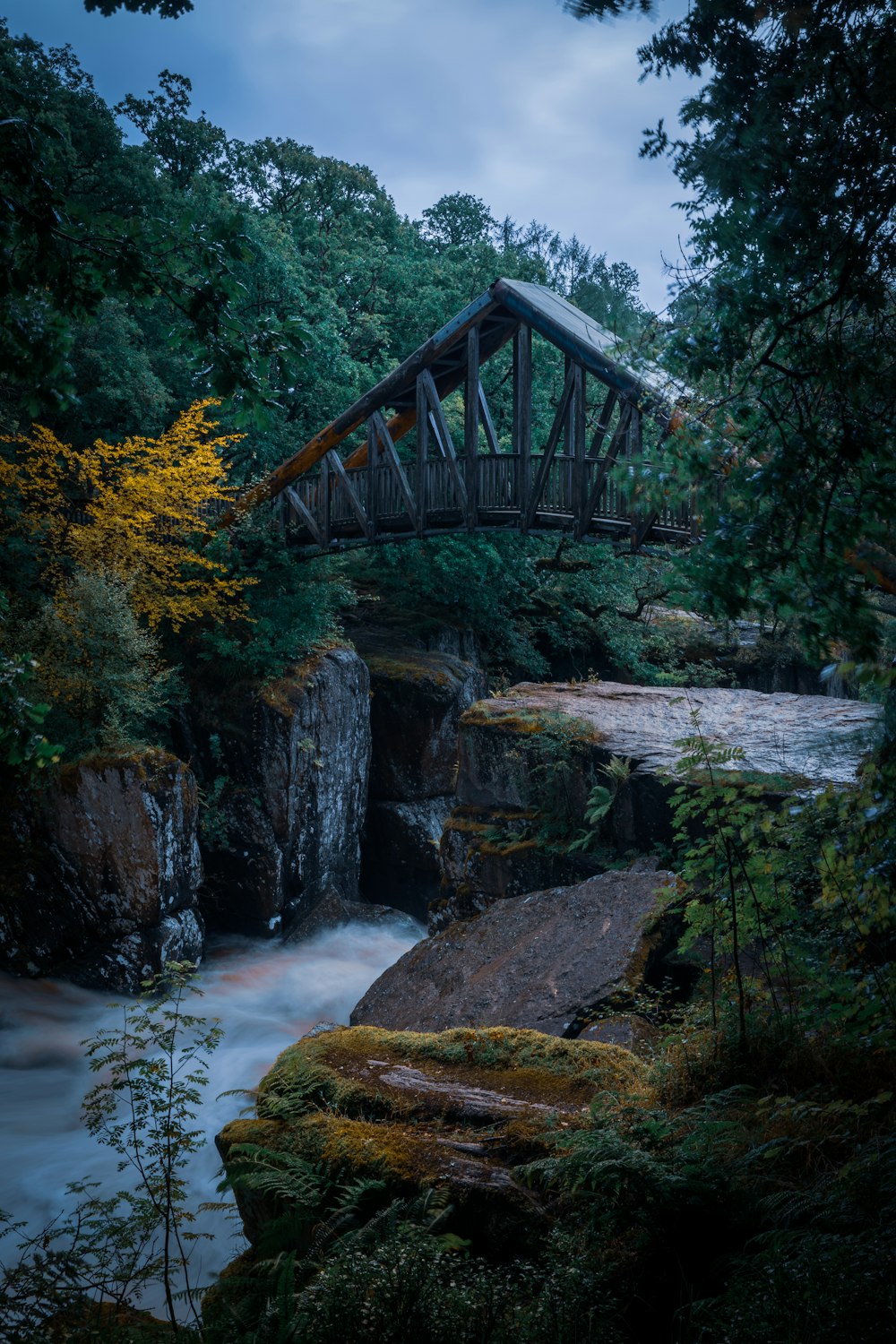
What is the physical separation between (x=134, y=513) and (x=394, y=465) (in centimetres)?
385

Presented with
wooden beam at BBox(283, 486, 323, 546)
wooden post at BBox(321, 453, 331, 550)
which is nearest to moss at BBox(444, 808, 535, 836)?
wooden post at BBox(321, 453, 331, 550)

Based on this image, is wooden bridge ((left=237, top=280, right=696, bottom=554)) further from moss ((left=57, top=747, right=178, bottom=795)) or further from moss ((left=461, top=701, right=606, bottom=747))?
moss ((left=57, top=747, right=178, bottom=795))

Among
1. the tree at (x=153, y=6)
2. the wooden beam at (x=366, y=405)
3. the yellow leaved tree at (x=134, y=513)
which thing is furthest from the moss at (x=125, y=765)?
the tree at (x=153, y=6)

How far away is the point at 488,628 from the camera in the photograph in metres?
20.1

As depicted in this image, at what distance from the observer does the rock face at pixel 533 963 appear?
5855 millimetres

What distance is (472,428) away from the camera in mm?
13961

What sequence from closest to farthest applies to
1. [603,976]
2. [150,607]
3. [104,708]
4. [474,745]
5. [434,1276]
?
1. [434,1276]
2. [603,976]
3. [474,745]
4. [104,708]
5. [150,607]

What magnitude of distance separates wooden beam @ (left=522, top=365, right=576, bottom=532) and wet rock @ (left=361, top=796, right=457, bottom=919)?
5.42 metres

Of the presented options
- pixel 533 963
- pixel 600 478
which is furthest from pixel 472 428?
pixel 533 963

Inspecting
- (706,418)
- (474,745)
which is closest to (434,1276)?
(706,418)

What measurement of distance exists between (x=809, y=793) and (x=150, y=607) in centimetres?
964

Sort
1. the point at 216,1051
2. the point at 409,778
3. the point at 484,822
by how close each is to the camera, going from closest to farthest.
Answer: the point at 484,822, the point at 216,1051, the point at 409,778

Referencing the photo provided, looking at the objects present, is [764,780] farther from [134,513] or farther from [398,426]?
[398,426]

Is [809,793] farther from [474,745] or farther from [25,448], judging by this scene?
[25,448]
